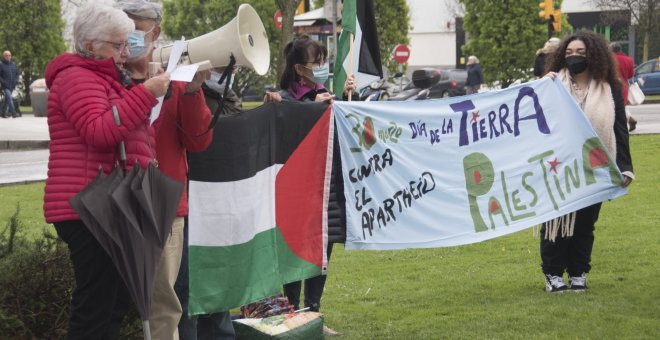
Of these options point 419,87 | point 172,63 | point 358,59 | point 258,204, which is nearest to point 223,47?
point 172,63

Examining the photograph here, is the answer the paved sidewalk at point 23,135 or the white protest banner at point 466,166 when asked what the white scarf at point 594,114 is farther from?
the paved sidewalk at point 23,135

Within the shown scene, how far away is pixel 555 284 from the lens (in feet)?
25.0

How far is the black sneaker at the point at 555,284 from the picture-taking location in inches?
299

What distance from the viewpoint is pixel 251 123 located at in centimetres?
589

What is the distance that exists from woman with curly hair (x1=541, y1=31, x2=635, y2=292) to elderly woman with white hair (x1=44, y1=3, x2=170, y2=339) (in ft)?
13.2

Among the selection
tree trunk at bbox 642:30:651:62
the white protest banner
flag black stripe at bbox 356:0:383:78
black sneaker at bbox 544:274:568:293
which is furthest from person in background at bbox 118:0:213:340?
tree trunk at bbox 642:30:651:62

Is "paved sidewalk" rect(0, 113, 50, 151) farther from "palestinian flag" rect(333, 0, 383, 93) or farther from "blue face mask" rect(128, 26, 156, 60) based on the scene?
"blue face mask" rect(128, 26, 156, 60)

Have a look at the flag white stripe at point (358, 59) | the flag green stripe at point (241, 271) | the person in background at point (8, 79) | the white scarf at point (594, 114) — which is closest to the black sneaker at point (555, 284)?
the white scarf at point (594, 114)

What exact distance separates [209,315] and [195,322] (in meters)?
0.25

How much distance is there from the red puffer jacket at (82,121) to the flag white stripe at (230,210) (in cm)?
138

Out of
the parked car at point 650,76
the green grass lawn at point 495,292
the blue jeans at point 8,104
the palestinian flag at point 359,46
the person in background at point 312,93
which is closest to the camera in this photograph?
the person in background at point 312,93

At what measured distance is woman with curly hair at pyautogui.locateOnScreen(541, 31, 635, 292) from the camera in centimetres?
745

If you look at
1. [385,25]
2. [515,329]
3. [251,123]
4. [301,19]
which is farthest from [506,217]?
[385,25]

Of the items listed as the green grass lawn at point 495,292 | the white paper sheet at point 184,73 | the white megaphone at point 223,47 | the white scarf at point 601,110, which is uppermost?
the white megaphone at point 223,47
